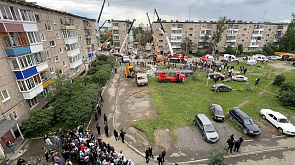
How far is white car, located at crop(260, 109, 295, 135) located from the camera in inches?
514

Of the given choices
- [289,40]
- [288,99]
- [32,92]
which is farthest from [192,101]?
[289,40]

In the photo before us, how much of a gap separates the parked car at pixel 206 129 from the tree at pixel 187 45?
1680 inches

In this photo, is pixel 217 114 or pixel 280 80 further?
pixel 280 80

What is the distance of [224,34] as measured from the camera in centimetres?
5528

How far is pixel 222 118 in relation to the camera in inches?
582

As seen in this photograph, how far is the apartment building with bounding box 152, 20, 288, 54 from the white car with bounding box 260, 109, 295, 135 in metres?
43.7

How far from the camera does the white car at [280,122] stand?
13066 mm

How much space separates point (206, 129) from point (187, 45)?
45.3m

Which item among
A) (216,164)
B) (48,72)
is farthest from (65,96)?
(216,164)

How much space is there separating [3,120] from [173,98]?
18.1m

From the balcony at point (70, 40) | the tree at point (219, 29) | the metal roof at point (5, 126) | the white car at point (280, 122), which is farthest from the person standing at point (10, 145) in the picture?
the tree at point (219, 29)

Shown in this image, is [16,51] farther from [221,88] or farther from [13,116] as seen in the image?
[221,88]

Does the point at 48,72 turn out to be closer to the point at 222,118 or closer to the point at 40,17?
the point at 40,17

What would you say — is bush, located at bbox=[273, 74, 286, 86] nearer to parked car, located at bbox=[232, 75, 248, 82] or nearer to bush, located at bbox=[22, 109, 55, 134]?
parked car, located at bbox=[232, 75, 248, 82]
